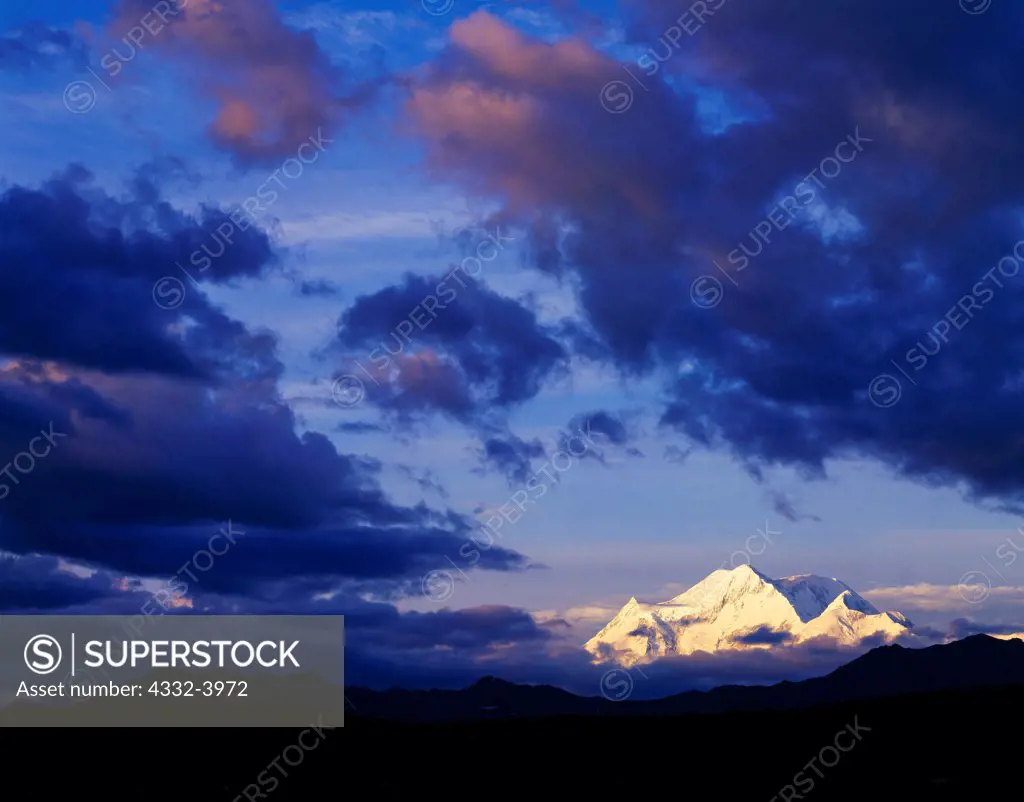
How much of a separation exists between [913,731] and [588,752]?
98.0 ft

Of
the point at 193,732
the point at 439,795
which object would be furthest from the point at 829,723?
the point at 193,732

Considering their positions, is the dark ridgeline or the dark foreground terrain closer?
the dark ridgeline

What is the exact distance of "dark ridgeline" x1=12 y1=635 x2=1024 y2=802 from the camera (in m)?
95.1

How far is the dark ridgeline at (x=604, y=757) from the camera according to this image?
95062mm

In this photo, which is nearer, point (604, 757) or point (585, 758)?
point (585, 758)

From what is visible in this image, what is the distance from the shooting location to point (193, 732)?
5084 inches

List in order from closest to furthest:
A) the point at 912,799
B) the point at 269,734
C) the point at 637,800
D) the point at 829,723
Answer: the point at 912,799
the point at 637,800
the point at 829,723
the point at 269,734

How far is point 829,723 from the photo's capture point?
119 m

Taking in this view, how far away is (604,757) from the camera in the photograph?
10806 cm

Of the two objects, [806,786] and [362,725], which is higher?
[362,725]

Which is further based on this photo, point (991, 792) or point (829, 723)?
point (829, 723)

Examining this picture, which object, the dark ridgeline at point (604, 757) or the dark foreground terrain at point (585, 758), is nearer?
the dark ridgeline at point (604, 757)

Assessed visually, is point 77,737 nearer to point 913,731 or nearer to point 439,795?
point 439,795

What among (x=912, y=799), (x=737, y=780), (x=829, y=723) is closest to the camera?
(x=912, y=799)
